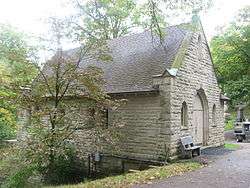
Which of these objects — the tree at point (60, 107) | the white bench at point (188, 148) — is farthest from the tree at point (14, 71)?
the white bench at point (188, 148)

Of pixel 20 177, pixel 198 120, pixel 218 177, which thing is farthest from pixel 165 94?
pixel 20 177

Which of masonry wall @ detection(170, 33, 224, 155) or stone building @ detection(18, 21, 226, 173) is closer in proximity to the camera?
stone building @ detection(18, 21, 226, 173)

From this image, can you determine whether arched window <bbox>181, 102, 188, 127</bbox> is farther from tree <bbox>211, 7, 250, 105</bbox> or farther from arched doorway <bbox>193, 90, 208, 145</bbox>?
tree <bbox>211, 7, 250, 105</bbox>

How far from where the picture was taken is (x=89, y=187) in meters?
10.1

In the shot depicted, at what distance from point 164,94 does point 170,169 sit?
4.13m

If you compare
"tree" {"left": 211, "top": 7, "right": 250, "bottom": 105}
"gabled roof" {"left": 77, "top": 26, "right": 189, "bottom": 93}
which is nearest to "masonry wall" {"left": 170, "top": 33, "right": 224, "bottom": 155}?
"gabled roof" {"left": 77, "top": 26, "right": 189, "bottom": 93}

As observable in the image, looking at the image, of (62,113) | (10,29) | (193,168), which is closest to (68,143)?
(62,113)

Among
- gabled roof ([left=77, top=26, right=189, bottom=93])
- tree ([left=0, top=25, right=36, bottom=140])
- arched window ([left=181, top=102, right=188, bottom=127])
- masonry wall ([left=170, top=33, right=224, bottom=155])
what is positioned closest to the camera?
tree ([left=0, top=25, right=36, bottom=140])

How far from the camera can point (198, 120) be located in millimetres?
19844

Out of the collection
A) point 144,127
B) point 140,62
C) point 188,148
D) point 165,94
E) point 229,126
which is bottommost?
point 188,148

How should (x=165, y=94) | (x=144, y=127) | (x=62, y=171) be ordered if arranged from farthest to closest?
(x=144, y=127) → (x=165, y=94) → (x=62, y=171)

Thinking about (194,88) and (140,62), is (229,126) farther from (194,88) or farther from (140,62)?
(140,62)

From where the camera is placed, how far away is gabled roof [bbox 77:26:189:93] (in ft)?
58.0

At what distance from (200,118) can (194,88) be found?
7.27 ft
